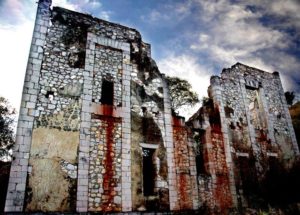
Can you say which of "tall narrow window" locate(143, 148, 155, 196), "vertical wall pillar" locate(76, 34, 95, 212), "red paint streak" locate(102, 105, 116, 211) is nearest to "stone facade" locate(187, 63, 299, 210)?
"tall narrow window" locate(143, 148, 155, 196)

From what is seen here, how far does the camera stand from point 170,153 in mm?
11258

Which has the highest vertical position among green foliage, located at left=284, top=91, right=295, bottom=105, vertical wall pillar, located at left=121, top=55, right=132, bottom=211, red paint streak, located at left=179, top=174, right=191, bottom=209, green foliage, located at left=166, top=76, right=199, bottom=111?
green foliage, located at left=284, top=91, right=295, bottom=105

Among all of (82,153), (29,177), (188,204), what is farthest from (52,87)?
(188,204)

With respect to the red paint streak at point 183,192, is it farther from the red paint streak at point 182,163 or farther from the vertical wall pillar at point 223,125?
the vertical wall pillar at point 223,125

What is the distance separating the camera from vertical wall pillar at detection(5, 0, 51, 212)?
816cm

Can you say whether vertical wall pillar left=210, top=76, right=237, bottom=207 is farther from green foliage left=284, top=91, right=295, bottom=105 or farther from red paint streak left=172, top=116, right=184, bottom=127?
green foliage left=284, top=91, right=295, bottom=105

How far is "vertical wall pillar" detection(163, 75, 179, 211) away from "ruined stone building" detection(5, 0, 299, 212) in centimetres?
4

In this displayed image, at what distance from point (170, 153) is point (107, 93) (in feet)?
12.2

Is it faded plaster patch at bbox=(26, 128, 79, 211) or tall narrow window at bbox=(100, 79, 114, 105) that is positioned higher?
tall narrow window at bbox=(100, 79, 114, 105)

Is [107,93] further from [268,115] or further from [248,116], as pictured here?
[268,115]

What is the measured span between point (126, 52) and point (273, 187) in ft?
32.9

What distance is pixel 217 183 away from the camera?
12055 millimetres

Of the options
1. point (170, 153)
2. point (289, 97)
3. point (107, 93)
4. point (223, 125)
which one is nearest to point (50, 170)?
point (107, 93)

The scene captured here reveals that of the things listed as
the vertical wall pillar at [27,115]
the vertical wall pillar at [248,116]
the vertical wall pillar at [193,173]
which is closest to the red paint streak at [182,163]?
the vertical wall pillar at [193,173]
